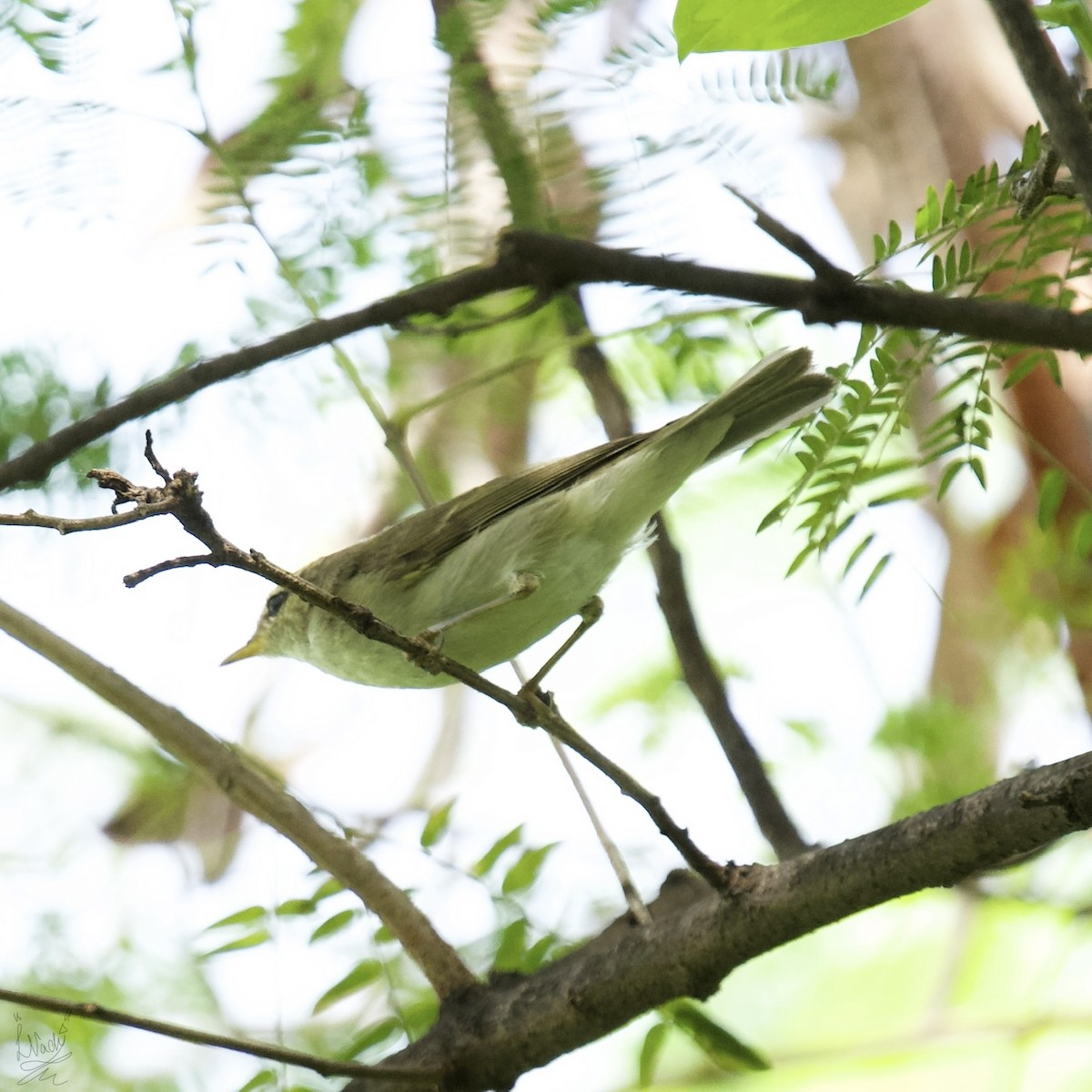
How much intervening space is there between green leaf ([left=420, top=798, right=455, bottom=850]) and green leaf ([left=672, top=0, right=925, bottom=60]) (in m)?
1.60

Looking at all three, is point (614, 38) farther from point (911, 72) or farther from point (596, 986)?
point (596, 986)

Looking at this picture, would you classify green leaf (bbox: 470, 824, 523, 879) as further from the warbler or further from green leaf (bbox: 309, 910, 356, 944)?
the warbler

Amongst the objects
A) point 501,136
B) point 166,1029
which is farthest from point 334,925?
point 501,136

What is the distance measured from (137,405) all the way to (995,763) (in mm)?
2267

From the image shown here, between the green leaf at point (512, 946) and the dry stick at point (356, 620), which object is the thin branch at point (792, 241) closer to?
the dry stick at point (356, 620)

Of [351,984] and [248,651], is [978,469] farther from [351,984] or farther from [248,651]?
[248,651]

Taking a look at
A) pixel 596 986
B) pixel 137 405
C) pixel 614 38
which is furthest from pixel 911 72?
pixel 596 986

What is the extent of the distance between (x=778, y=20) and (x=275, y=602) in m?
2.58

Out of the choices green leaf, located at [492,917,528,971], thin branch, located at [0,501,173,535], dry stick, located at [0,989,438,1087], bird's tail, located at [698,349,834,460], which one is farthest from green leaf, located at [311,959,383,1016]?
bird's tail, located at [698,349,834,460]

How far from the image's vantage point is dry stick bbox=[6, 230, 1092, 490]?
1.42 m

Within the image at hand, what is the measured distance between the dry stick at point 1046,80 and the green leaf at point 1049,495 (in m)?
0.90

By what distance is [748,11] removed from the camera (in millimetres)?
1329

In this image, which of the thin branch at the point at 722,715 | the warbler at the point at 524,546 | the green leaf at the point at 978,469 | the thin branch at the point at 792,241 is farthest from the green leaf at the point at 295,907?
the thin branch at the point at 792,241

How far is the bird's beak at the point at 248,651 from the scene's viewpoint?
3.60 meters
